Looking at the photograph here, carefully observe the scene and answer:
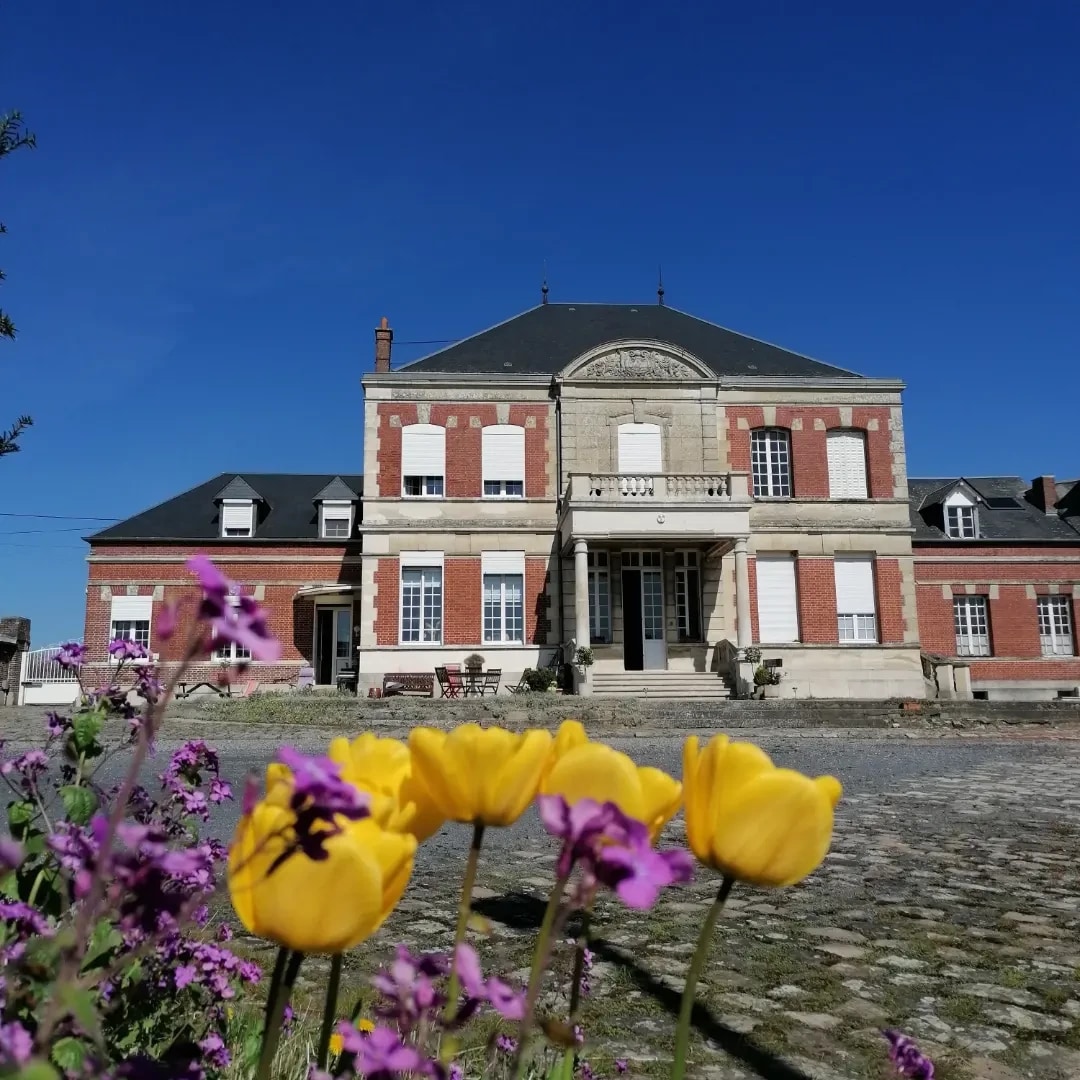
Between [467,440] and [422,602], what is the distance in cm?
430

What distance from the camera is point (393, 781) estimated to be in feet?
2.96

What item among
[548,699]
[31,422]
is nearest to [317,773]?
[31,422]

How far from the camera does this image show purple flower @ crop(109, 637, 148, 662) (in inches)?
105

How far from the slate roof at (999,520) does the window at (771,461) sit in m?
5.73

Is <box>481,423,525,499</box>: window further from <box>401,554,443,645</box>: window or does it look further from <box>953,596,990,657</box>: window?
<box>953,596,990,657</box>: window

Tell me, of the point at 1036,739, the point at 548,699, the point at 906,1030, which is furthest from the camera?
the point at 548,699

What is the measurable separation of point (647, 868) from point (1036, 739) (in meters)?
17.0

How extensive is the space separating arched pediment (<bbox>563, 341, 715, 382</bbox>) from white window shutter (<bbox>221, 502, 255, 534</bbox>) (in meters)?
10.2

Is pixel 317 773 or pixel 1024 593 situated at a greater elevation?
pixel 1024 593

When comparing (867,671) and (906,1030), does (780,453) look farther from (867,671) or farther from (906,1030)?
(906,1030)

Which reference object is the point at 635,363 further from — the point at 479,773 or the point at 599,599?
the point at 479,773

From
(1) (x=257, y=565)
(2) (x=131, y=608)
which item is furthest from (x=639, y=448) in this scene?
(2) (x=131, y=608)

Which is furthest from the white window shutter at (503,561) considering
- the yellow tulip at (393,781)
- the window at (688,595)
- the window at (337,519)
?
the yellow tulip at (393,781)

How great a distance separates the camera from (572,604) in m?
22.3
